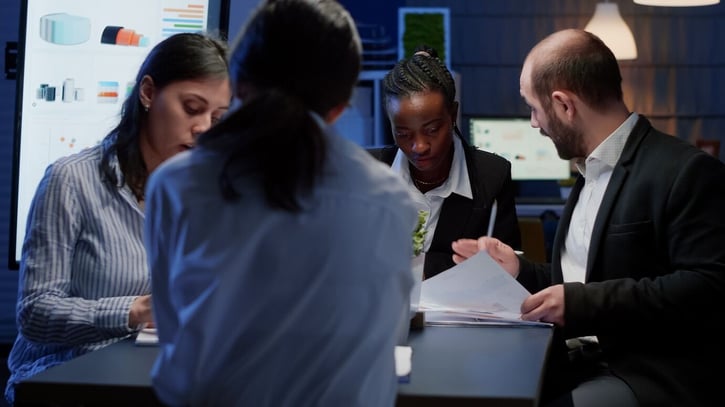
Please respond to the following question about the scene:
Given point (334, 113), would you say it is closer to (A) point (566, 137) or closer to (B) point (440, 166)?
(A) point (566, 137)

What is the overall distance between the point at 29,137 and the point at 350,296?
2.10m

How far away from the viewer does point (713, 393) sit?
7.41 feet

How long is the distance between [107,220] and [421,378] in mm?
849

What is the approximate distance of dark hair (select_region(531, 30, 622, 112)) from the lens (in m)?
2.50

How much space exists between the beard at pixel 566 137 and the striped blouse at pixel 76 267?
43.0 inches

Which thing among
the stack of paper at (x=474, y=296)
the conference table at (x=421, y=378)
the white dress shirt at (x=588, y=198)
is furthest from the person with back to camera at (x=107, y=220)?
the white dress shirt at (x=588, y=198)

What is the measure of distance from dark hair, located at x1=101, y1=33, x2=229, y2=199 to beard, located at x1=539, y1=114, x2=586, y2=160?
34.8 inches

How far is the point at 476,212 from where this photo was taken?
2889 millimetres

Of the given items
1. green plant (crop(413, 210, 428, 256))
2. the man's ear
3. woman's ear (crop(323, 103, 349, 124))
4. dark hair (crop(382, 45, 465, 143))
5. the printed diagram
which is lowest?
green plant (crop(413, 210, 428, 256))

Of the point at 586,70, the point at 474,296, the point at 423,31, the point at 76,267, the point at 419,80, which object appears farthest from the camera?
the point at 423,31

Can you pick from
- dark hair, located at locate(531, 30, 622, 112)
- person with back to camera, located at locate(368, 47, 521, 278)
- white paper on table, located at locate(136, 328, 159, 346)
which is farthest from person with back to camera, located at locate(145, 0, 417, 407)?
person with back to camera, located at locate(368, 47, 521, 278)

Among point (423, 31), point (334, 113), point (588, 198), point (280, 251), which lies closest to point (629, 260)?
point (588, 198)

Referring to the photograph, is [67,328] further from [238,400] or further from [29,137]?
[29,137]

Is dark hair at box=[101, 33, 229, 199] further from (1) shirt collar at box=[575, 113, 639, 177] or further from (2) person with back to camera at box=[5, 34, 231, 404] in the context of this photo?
(1) shirt collar at box=[575, 113, 639, 177]
